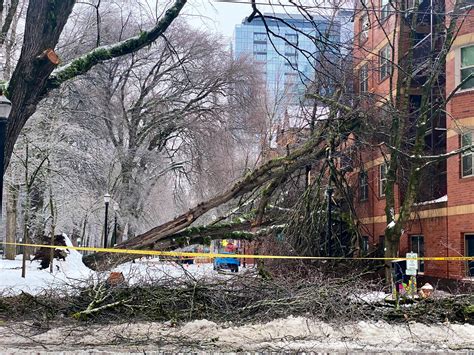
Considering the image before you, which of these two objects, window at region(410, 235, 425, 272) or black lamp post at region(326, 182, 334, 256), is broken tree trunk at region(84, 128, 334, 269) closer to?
black lamp post at region(326, 182, 334, 256)

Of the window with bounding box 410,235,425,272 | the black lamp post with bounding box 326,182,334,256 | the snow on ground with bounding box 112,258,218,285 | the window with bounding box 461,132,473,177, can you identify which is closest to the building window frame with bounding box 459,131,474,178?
the window with bounding box 461,132,473,177

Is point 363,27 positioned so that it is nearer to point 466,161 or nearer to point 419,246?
point 466,161

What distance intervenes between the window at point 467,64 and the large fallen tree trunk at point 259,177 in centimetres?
560

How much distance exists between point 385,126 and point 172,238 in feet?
24.0

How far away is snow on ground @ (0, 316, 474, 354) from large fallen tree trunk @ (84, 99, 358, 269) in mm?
8927

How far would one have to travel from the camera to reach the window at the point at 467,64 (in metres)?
19.5

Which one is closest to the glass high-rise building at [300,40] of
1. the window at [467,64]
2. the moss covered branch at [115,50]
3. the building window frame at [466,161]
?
the moss covered branch at [115,50]

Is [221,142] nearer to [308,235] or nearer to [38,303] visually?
[308,235]

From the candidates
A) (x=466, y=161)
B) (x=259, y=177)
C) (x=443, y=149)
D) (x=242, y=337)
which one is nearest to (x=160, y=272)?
(x=242, y=337)

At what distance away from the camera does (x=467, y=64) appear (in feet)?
64.3

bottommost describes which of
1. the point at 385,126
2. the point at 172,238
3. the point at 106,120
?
the point at 172,238

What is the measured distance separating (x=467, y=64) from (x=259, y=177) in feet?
30.4

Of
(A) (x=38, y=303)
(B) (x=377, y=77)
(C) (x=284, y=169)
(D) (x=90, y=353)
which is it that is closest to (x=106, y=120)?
(B) (x=377, y=77)

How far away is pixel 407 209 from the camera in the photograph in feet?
57.6
